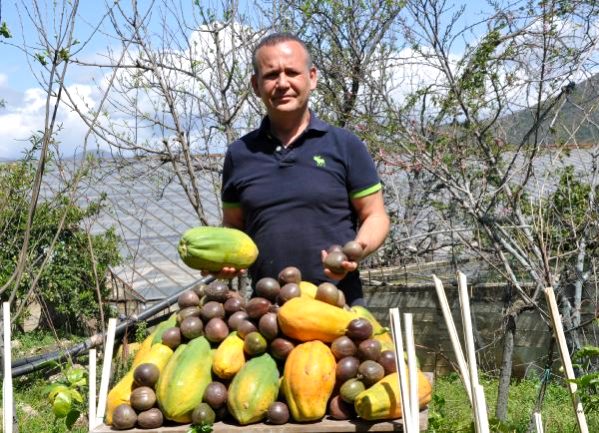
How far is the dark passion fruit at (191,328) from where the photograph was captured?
8.17 feet

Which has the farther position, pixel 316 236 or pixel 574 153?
pixel 574 153


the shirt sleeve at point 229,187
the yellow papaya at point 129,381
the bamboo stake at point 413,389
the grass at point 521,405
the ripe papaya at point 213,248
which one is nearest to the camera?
the bamboo stake at point 413,389

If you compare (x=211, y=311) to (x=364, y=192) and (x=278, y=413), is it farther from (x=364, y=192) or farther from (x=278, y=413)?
(x=364, y=192)

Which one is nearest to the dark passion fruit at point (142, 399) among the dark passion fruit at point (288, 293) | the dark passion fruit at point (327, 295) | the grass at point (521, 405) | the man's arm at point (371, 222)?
the dark passion fruit at point (288, 293)

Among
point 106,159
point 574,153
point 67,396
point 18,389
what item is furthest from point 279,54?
point 574,153

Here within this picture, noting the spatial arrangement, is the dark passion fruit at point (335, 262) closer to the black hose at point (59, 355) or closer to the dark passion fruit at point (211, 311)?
the dark passion fruit at point (211, 311)

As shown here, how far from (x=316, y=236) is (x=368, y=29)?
200 inches

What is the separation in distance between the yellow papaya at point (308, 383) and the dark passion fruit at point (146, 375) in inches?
15.5

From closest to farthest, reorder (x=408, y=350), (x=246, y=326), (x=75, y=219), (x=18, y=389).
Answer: (x=408, y=350) < (x=246, y=326) < (x=18, y=389) < (x=75, y=219)

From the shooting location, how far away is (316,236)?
9.51ft

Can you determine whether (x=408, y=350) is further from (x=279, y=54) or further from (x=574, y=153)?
(x=574, y=153)

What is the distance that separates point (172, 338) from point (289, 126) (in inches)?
36.1

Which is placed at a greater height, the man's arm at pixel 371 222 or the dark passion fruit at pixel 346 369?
the man's arm at pixel 371 222

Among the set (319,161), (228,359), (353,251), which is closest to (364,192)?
(319,161)
